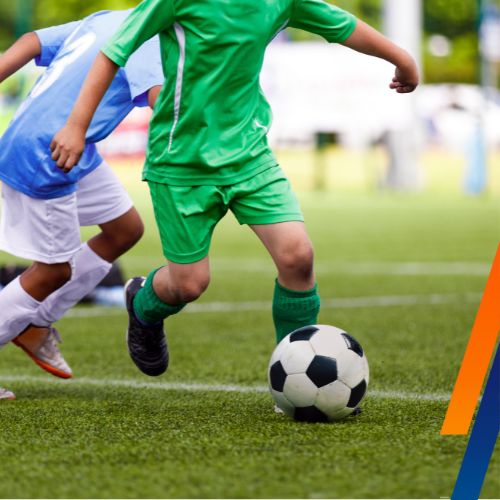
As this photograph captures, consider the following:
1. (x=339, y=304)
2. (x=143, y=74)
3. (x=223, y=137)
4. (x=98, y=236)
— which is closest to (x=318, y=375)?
(x=223, y=137)

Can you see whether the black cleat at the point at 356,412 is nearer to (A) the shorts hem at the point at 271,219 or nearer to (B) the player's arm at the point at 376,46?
(A) the shorts hem at the point at 271,219

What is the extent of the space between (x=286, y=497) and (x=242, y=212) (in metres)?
1.61

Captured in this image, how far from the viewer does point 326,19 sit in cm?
464

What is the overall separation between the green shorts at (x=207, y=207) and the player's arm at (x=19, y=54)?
82 centimetres

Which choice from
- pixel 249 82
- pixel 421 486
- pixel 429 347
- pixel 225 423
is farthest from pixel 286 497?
pixel 429 347

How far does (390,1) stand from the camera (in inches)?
1044

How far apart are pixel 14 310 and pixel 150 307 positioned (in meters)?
0.54

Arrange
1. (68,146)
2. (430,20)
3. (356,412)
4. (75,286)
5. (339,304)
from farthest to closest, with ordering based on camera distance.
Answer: (430,20) < (339,304) < (75,286) < (356,412) < (68,146)

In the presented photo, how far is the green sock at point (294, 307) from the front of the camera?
4621 millimetres

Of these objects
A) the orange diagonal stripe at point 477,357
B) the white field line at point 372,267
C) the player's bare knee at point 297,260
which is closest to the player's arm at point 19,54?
the player's bare knee at point 297,260

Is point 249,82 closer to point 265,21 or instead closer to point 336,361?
point 265,21

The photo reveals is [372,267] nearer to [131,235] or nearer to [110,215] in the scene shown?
[131,235]

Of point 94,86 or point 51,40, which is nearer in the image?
point 94,86

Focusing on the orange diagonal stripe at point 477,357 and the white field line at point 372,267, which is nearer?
the orange diagonal stripe at point 477,357
